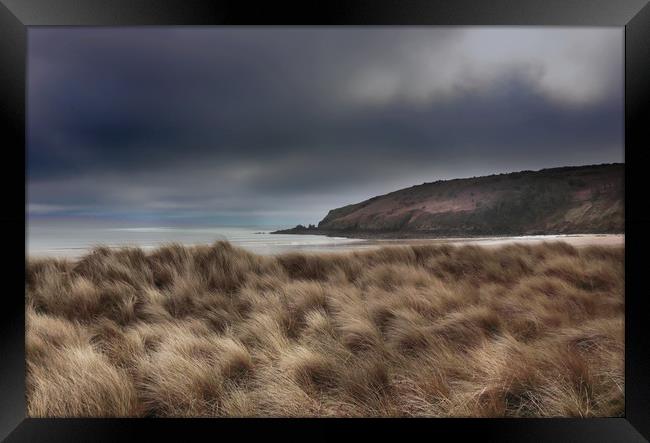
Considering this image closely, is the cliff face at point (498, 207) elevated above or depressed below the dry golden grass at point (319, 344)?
above

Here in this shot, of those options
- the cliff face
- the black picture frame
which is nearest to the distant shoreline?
the cliff face

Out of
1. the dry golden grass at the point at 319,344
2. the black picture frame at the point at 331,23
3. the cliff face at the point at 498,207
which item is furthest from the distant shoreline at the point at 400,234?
the black picture frame at the point at 331,23

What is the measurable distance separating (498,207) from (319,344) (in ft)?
17.4

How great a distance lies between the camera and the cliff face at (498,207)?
468cm

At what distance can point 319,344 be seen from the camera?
1.99m

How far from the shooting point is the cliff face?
4.68 meters

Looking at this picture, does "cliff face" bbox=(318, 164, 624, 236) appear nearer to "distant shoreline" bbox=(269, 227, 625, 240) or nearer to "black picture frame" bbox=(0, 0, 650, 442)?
"distant shoreline" bbox=(269, 227, 625, 240)

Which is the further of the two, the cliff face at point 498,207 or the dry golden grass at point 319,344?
the cliff face at point 498,207

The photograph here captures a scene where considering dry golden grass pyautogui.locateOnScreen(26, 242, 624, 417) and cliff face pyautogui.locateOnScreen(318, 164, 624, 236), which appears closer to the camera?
dry golden grass pyautogui.locateOnScreen(26, 242, 624, 417)

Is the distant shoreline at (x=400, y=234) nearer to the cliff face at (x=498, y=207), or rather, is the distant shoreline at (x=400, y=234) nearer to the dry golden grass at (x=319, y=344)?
the cliff face at (x=498, y=207)

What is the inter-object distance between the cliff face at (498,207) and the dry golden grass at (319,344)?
173cm

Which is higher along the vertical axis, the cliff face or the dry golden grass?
the cliff face

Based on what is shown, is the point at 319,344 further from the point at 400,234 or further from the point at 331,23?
the point at 400,234

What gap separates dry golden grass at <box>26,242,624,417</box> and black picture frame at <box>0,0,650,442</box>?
65 mm
